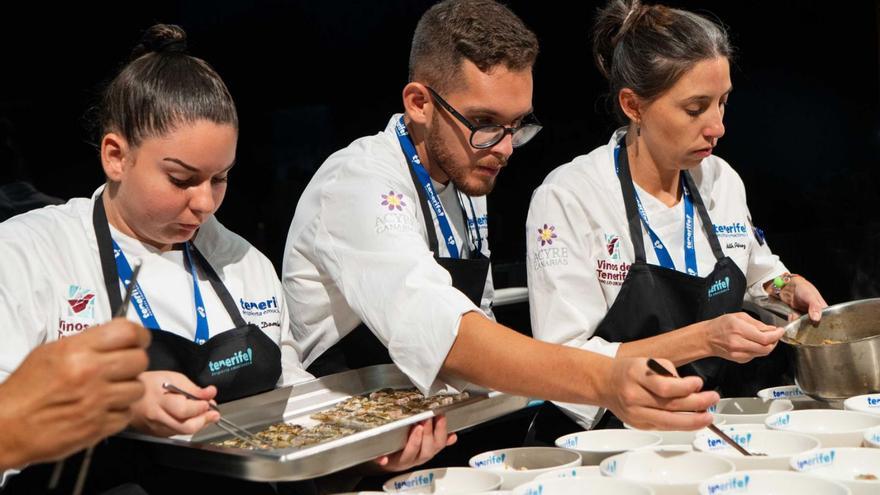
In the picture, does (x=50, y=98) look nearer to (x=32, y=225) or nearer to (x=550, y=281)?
(x=32, y=225)

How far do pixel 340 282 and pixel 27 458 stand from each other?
896 millimetres

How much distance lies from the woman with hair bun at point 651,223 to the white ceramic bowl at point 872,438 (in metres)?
0.50

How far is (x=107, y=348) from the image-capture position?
127 centimetres

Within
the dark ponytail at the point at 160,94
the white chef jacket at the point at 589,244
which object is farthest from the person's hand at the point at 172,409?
the white chef jacket at the point at 589,244

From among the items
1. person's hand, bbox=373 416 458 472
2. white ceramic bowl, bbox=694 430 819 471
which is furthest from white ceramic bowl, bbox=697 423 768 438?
person's hand, bbox=373 416 458 472

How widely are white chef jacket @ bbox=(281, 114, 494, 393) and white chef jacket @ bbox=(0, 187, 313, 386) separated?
0.28 feet

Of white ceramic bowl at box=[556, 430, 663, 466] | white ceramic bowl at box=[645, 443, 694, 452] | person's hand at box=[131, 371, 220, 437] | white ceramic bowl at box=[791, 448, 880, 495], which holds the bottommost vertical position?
white ceramic bowl at box=[791, 448, 880, 495]

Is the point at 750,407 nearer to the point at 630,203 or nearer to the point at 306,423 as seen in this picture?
the point at 630,203

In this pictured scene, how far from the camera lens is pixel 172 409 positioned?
1.64 meters

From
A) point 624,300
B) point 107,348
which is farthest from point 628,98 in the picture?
point 107,348

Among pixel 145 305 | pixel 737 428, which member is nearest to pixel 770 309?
pixel 737 428

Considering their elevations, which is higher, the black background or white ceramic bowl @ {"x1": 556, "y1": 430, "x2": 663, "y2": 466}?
the black background

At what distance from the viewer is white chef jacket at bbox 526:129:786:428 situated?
2457mm

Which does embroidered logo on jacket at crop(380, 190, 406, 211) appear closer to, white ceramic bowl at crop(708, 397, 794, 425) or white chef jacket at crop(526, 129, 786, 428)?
white chef jacket at crop(526, 129, 786, 428)
